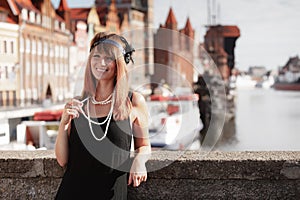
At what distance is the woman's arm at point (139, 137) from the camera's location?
6.61 ft

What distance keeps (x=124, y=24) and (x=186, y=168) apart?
40.3 meters

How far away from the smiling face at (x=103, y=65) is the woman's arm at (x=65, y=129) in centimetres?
14

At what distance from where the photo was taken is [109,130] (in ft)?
6.50

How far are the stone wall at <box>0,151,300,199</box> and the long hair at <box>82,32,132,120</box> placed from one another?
52cm

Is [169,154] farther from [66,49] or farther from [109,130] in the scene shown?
[66,49]

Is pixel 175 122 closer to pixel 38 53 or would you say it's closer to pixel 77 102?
pixel 77 102

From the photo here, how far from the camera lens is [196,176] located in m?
2.45

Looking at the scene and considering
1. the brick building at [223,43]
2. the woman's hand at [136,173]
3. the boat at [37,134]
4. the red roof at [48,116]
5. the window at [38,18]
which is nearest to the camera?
the woman's hand at [136,173]

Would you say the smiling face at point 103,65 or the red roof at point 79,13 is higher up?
the red roof at point 79,13

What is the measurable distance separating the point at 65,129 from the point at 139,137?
0.29 metres

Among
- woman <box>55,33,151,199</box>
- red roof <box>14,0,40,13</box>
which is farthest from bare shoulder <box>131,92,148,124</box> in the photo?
red roof <box>14,0,40,13</box>

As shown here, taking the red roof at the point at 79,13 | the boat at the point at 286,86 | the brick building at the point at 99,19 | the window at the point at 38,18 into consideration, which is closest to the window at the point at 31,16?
the window at the point at 38,18

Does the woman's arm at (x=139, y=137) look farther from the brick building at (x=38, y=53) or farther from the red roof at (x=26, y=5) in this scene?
the red roof at (x=26, y=5)

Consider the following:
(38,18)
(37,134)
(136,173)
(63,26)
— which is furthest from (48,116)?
A: (136,173)
